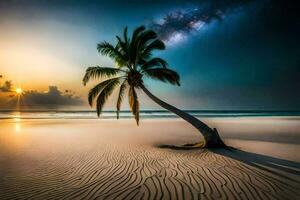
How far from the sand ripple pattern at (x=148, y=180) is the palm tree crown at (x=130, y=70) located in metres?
4.19

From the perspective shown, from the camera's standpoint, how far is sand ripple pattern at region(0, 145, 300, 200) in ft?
15.0

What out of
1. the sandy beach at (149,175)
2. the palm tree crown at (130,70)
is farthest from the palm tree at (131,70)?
the sandy beach at (149,175)

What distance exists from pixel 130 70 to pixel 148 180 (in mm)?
6689

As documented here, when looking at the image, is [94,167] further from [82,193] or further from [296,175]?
[296,175]

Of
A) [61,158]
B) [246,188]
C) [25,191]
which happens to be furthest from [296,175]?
[61,158]

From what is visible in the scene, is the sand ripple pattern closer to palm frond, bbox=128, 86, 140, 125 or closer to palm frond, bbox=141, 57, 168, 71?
palm frond, bbox=128, 86, 140, 125

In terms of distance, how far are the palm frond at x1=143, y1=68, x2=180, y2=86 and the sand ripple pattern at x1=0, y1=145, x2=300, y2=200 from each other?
14.9ft

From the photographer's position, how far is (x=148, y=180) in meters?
5.48

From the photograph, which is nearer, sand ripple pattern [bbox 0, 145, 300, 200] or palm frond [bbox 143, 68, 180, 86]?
sand ripple pattern [bbox 0, 145, 300, 200]

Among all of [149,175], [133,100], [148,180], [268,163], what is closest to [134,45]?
[133,100]

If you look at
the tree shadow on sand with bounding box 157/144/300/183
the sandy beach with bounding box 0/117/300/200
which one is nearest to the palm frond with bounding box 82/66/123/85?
the sandy beach with bounding box 0/117/300/200

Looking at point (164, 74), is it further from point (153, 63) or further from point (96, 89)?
point (96, 89)

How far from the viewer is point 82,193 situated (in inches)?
184

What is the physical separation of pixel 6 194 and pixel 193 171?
4.80m
